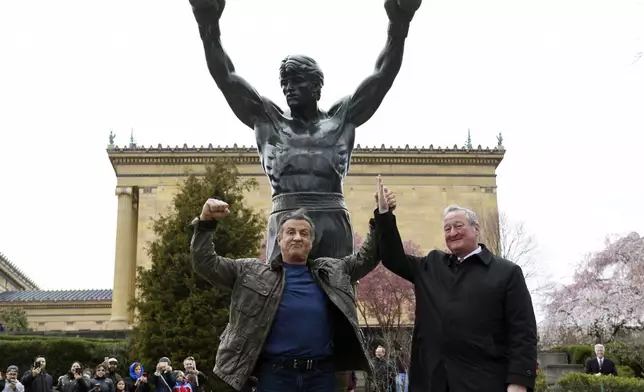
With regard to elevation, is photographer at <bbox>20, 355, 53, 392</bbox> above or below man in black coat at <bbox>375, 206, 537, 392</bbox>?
below

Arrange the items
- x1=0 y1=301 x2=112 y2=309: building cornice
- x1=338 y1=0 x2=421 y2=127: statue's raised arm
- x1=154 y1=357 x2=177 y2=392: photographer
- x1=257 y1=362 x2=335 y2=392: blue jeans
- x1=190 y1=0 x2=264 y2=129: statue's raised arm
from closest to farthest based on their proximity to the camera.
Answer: x1=257 y1=362 x2=335 y2=392: blue jeans < x1=190 y1=0 x2=264 y2=129: statue's raised arm < x1=338 y1=0 x2=421 y2=127: statue's raised arm < x1=154 y1=357 x2=177 y2=392: photographer < x1=0 y1=301 x2=112 y2=309: building cornice

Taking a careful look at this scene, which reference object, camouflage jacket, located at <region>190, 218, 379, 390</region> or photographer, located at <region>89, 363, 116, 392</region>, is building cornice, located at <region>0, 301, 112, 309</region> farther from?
camouflage jacket, located at <region>190, 218, 379, 390</region>

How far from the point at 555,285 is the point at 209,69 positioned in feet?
136

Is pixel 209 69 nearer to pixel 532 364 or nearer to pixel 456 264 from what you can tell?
pixel 456 264

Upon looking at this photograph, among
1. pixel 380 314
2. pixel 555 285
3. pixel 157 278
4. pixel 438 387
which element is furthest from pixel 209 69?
pixel 555 285

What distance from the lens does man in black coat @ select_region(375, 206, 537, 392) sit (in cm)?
353

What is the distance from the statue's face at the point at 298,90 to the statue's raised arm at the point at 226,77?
287 millimetres

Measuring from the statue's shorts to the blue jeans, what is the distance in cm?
98

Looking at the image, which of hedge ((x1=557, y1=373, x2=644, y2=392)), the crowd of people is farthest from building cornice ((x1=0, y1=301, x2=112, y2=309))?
hedge ((x1=557, y1=373, x2=644, y2=392))

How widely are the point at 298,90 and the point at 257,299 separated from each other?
5.36 feet

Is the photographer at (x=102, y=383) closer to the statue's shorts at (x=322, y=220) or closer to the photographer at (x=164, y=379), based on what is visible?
the photographer at (x=164, y=379)

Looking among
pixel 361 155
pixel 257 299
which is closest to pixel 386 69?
pixel 257 299

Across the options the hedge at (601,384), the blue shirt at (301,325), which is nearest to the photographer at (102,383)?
the hedge at (601,384)

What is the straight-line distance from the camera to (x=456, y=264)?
12.7 feet
